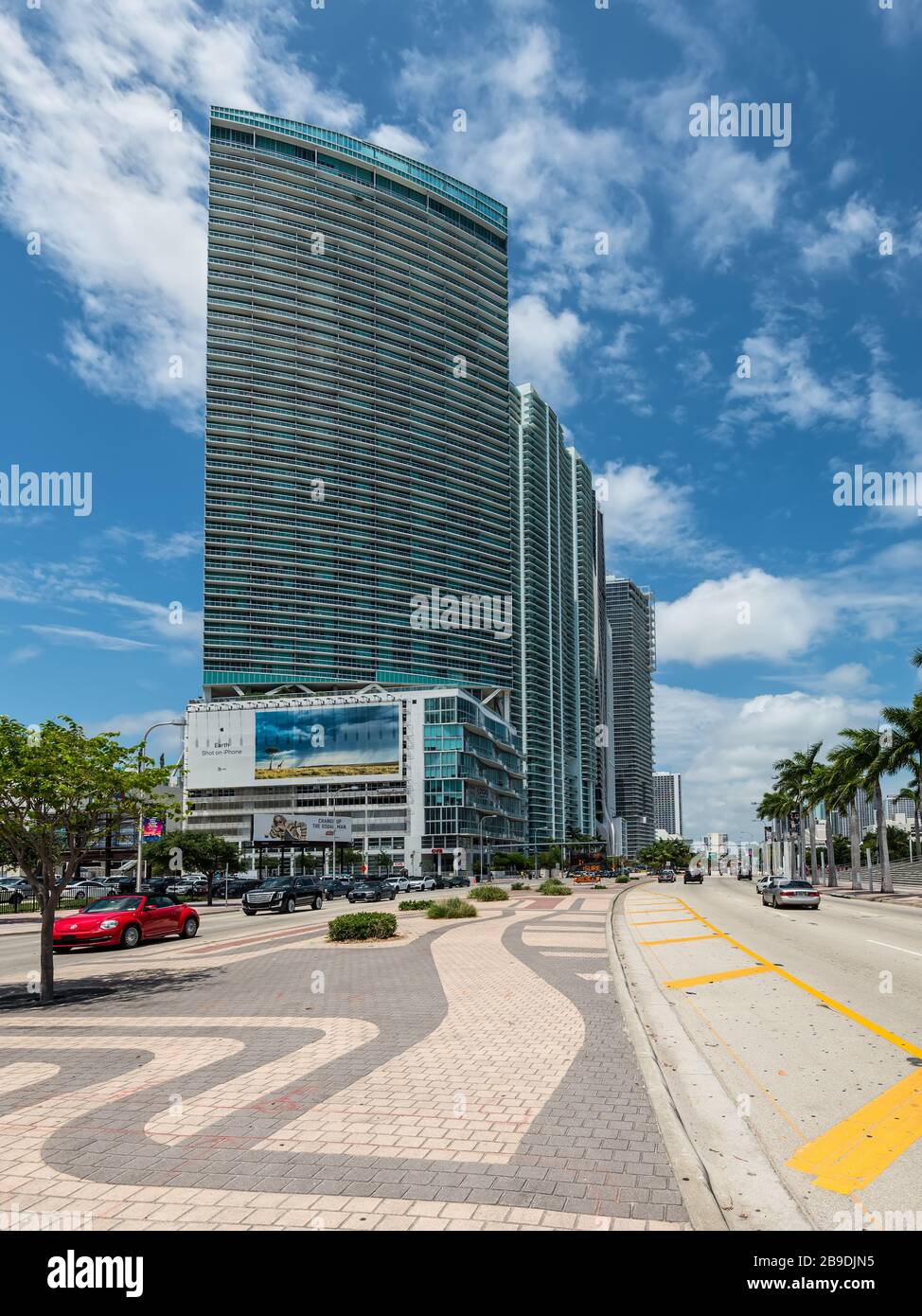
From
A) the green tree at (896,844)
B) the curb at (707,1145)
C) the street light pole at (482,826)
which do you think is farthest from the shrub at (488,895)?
the green tree at (896,844)

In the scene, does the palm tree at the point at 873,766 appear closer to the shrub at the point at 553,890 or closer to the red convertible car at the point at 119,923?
the shrub at the point at 553,890

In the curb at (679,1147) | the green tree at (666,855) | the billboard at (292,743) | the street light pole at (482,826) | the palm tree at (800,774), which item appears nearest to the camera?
the curb at (679,1147)

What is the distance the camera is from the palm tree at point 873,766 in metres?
48.5

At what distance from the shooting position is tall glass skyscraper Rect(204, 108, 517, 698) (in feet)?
539

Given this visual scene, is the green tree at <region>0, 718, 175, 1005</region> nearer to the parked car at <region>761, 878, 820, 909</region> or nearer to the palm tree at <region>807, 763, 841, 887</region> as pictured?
the parked car at <region>761, 878, 820, 909</region>

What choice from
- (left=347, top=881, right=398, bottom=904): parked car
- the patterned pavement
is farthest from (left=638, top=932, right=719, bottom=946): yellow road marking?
(left=347, top=881, right=398, bottom=904): parked car

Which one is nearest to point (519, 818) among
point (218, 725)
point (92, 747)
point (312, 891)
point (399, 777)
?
point (399, 777)

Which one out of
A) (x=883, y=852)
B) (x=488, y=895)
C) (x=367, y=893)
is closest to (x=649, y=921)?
(x=488, y=895)

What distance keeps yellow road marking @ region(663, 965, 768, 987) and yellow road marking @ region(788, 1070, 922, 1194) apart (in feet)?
22.4

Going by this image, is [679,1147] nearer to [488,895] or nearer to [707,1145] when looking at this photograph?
[707,1145]

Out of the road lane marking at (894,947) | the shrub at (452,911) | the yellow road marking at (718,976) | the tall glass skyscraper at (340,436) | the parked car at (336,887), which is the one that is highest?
the tall glass skyscraper at (340,436)

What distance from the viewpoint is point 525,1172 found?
5.38m

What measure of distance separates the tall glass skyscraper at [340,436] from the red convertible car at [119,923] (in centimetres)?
14003
